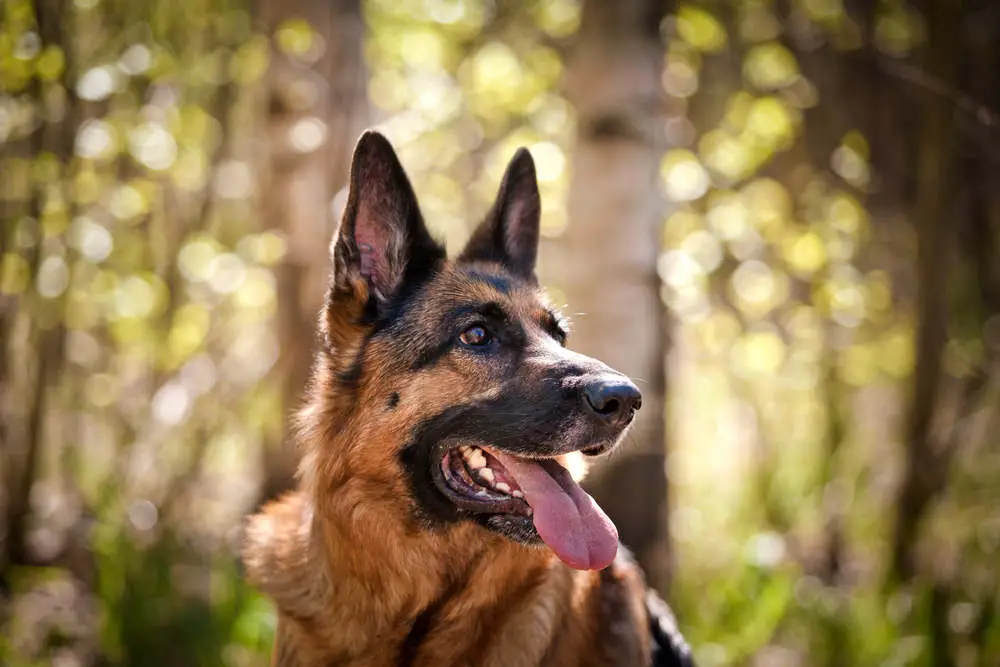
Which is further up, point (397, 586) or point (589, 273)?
point (589, 273)

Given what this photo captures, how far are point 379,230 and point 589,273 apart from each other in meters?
1.72

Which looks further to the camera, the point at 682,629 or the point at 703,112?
the point at 703,112

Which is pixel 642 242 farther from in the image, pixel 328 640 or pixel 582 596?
pixel 328 640

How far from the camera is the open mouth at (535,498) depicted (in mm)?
2625

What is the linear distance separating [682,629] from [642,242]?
2167mm

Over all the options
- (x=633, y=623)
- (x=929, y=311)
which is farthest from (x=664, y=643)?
(x=929, y=311)

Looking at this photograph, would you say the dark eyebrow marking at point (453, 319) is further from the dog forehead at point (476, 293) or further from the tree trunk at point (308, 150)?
the tree trunk at point (308, 150)

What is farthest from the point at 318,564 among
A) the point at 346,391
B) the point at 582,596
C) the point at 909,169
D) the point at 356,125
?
the point at 909,169

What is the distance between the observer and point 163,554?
4.29 meters

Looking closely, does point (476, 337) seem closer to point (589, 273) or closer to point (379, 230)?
point (379, 230)

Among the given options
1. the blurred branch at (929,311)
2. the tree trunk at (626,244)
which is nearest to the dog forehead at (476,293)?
the tree trunk at (626,244)

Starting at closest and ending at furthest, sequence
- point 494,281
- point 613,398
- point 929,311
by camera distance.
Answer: point 613,398
point 494,281
point 929,311

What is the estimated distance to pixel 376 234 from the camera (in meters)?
3.05

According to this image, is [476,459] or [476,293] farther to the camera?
[476,293]
